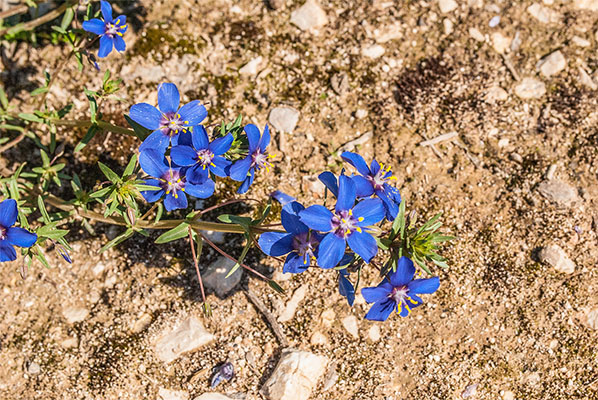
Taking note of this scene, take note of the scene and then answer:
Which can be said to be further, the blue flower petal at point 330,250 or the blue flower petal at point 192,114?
the blue flower petal at point 192,114

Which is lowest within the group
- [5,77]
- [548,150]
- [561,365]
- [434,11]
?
[561,365]

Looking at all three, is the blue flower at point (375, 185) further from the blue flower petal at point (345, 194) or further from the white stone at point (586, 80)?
the white stone at point (586, 80)

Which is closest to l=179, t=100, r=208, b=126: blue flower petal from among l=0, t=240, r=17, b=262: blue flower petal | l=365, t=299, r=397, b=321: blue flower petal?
l=0, t=240, r=17, b=262: blue flower petal

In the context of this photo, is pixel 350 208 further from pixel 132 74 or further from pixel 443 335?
pixel 132 74

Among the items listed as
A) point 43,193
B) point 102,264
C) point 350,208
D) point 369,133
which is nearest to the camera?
point 350,208

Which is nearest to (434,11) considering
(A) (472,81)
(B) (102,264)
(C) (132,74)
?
(A) (472,81)

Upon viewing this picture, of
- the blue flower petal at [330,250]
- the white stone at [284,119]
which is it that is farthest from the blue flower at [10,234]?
the white stone at [284,119]

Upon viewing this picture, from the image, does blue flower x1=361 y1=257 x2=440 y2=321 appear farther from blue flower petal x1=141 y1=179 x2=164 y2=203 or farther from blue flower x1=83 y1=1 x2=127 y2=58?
blue flower x1=83 y1=1 x2=127 y2=58
